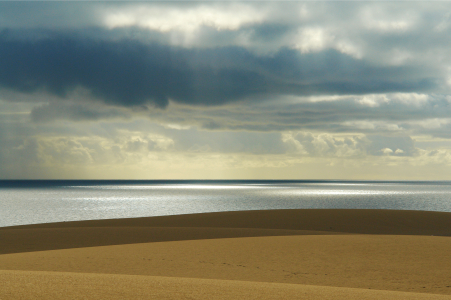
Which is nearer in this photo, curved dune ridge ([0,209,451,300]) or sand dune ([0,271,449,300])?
sand dune ([0,271,449,300])

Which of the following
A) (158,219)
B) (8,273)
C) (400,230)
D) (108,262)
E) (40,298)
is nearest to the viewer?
(40,298)

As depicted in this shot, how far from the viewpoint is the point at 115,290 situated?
772 centimetres

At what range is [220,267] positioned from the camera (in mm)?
12781

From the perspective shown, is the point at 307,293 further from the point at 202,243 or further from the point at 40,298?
the point at 202,243

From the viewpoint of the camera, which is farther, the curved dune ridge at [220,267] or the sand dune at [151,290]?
the curved dune ridge at [220,267]

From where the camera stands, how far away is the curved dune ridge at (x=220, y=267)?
7.91 m

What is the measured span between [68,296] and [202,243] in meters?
10.0

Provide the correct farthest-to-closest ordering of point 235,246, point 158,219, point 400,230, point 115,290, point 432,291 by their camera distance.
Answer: point 158,219 → point 400,230 → point 235,246 → point 432,291 → point 115,290

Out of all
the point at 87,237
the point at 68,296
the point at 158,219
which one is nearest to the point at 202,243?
the point at 87,237

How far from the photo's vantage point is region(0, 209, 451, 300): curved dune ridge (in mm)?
7914

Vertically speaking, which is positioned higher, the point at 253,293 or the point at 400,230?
the point at 253,293

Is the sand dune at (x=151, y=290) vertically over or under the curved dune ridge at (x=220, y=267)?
over

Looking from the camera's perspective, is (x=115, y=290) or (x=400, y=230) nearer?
(x=115, y=290)

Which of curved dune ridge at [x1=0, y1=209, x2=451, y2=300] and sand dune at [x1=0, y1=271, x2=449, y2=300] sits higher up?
sand dune at [x1=0, y1=271, x2=449, y2=300]
